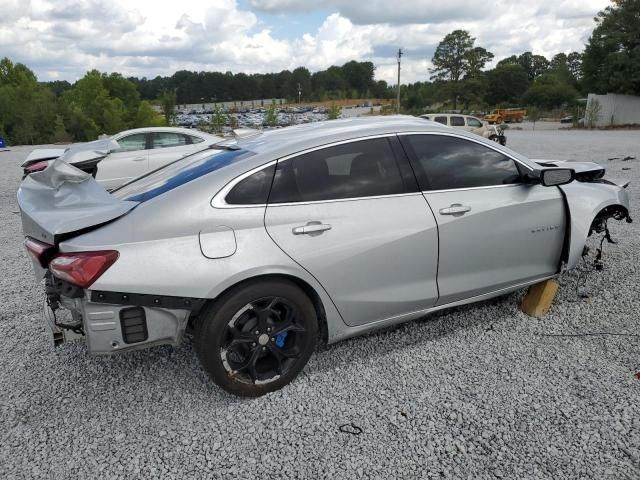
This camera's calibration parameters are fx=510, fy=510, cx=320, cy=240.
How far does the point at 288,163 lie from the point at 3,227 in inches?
272

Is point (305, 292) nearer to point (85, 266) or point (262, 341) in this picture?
point (262, 341)

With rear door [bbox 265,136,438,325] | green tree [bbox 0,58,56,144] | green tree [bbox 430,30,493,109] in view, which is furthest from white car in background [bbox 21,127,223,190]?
green tree [bbox 430,30,493,109]

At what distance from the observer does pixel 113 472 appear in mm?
2525

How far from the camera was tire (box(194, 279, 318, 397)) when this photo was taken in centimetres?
280

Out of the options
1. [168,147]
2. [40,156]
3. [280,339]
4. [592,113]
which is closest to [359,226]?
[280,339]

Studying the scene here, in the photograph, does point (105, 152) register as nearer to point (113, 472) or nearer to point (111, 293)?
point (111, 293)

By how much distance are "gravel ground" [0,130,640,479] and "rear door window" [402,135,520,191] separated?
1129 mm

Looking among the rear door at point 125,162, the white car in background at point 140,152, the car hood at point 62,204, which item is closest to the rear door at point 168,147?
the white car in background at point 140,152

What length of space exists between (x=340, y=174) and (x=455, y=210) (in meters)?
0.83

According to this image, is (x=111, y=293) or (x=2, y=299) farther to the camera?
(x=2, y=299)

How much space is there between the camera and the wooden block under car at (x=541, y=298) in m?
4.03

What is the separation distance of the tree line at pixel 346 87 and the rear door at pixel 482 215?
139 ft

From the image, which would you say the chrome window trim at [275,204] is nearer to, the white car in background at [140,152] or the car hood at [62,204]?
the car hood at [62,204]

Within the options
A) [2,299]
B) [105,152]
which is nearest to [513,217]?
[105,152]
